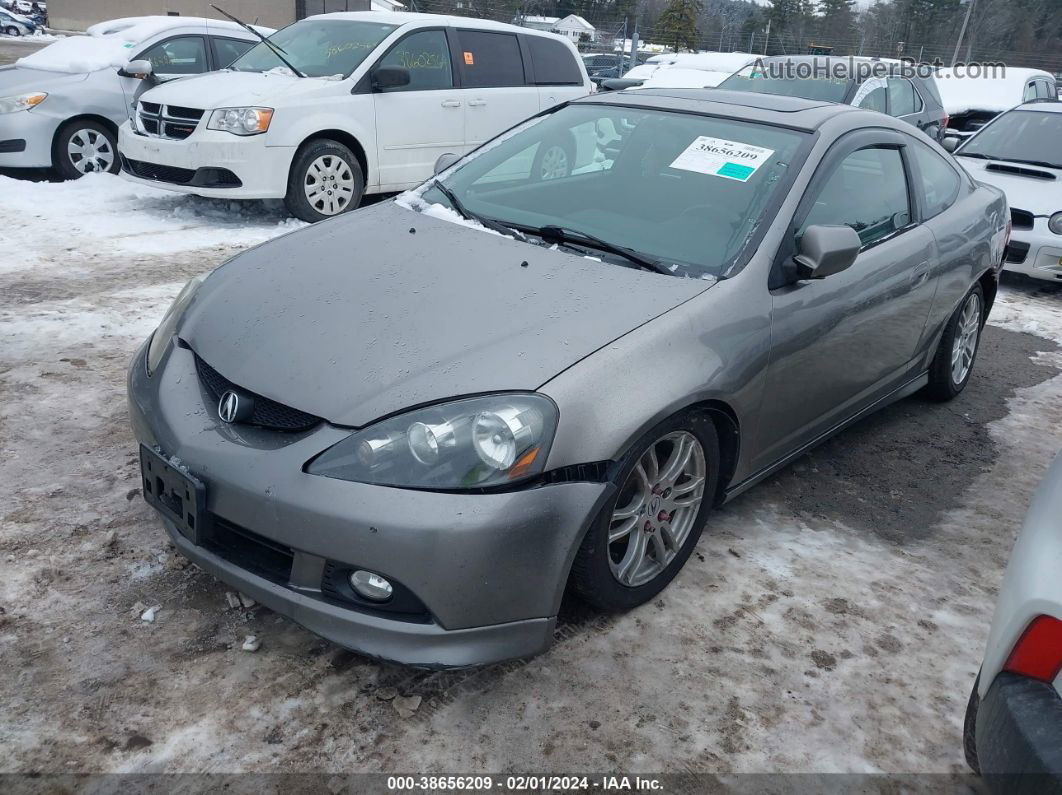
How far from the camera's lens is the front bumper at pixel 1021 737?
162 centimetres

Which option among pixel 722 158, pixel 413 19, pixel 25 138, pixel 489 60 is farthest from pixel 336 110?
pixel 722 158

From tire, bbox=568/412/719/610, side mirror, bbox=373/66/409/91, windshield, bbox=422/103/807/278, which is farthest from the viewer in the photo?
side mirror, bbox=373/66/409/91

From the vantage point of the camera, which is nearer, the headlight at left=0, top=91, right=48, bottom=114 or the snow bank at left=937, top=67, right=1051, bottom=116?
the headlight at left=0, top=91, right=48, bottom=114

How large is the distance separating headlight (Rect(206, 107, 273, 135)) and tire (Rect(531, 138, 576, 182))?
390 centimetres

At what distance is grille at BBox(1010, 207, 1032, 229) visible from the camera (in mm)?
7180

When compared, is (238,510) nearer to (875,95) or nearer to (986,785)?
(986,785)

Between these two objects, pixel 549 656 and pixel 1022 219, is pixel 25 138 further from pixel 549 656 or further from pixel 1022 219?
pixel 1022 219

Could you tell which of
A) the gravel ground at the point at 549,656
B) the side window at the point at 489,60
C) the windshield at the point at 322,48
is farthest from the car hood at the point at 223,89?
the gravel ground at the point at 549,656

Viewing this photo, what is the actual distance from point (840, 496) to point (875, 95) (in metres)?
6.71

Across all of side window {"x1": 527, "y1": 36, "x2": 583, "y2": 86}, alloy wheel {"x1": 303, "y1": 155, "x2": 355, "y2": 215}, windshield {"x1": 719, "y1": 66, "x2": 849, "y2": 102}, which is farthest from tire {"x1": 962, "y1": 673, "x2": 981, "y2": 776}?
side window {"x1": 527, "y1": 36, "x2": 583, "y2": 86}

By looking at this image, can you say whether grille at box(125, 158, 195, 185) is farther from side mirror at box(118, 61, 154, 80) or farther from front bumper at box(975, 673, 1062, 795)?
front bumper at box(975, 673, 1062, 795)

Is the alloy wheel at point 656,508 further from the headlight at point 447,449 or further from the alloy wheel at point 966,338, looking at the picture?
the alloy wheel at point 966,338

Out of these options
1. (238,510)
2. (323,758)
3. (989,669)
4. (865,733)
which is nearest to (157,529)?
(238,510)

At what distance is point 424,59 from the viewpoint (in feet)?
25.8
